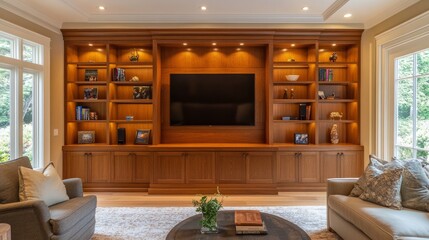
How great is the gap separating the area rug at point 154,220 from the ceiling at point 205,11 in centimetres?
321

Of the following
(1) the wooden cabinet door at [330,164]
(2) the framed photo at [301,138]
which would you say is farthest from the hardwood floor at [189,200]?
(2) the framed photo at [301,138]

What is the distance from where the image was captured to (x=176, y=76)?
5.38 m

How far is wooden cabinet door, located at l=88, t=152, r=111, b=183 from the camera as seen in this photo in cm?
505

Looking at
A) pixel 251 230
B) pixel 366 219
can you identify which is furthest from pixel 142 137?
pixel 366 219

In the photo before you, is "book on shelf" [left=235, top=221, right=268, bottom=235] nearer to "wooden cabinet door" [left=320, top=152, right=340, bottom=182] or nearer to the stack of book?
the stack of book

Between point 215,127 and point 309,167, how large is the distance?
1946 millimetres

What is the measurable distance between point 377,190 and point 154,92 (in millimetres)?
3828

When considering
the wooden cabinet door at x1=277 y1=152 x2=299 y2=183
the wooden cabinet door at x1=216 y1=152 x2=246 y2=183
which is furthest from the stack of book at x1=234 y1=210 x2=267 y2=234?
the wooden cabinet door at x1=277 y1=152 x2=299 y2=183

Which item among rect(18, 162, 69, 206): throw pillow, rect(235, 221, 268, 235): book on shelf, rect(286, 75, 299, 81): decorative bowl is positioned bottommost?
rect(235, 221, 268, 235): book on shelf

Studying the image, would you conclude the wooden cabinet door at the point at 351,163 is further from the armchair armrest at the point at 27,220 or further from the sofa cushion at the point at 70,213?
the armchair armrest at the point at 27,220

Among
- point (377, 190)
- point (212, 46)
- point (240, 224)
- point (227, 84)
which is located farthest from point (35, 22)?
point (377, 190)

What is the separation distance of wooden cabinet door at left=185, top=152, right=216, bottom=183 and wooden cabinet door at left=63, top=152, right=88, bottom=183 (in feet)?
6.36

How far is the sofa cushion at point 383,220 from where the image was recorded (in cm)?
220

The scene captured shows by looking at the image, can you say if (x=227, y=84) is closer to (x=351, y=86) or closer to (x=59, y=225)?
(x=351, y=86)
